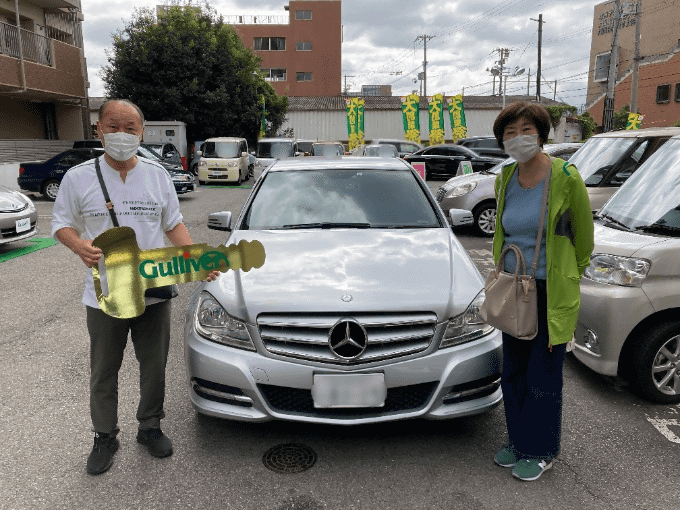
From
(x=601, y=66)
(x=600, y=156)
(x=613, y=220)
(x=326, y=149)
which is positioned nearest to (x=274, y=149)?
(x=326, y=149)

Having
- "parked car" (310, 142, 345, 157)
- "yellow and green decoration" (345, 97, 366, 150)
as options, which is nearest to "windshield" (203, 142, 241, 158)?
"parked car" (310, 142, 345, 157)

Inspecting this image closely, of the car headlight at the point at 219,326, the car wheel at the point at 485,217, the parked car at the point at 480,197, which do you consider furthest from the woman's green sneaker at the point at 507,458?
the car wheel at the point at 485,217

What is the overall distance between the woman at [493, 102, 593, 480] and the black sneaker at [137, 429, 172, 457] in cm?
169

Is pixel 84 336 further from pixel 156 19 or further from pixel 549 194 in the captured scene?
pixel 156 19

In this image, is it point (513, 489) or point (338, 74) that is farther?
point (338, 74)

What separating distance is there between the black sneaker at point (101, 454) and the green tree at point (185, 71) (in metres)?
25.2

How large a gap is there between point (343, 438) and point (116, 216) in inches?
64.5

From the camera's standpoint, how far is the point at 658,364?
3504 mm

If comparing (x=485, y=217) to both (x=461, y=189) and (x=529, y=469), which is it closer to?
(x=461, y=189)

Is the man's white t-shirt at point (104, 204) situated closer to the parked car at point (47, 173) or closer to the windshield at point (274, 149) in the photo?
the parked car at point (47, 173)

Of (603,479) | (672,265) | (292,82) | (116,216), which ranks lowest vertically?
(603,479)

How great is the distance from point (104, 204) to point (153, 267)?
382 millimetres

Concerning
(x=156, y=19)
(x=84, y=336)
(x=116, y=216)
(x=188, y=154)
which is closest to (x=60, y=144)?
(x=188, y=154)

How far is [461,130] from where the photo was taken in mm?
34875
